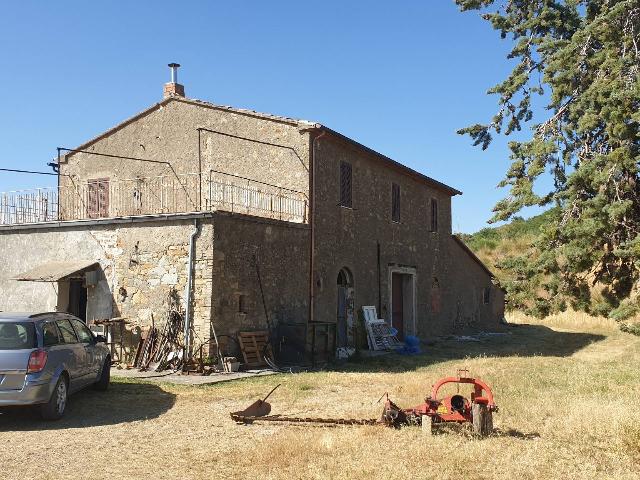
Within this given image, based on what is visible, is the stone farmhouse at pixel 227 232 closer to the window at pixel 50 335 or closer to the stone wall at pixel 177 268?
the stone wall at pixel 177 268

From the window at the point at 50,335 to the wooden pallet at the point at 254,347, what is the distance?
5209 millimetres

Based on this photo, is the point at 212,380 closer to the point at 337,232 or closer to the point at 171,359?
the point at 171,359

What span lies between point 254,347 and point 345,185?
605 cm

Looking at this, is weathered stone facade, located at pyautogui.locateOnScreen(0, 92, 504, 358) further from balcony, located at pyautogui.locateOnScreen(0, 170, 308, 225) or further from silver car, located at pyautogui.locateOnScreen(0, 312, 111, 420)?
silver car, located at pyautogui.locateOnScreen(0, 312, 111, 420)

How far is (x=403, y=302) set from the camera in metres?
21.6

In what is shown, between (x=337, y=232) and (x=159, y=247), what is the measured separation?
533 centimetres

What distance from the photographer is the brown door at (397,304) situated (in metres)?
20.9

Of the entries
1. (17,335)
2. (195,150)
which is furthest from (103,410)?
(195,150)

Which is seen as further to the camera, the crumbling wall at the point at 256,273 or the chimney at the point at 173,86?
the chimney at the point at 173,86

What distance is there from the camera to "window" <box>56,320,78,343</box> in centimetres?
920

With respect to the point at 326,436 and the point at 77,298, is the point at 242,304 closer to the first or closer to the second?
the point at 77,298

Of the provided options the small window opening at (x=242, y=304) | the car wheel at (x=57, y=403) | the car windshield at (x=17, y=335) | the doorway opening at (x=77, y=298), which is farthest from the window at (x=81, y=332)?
the doorway opening at (x=77, y=298)

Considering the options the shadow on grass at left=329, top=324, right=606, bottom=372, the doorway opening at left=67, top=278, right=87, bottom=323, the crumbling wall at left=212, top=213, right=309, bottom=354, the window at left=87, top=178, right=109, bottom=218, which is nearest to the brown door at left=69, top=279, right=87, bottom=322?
the doorway opening at left=67, top=278, right=87, bottom=323

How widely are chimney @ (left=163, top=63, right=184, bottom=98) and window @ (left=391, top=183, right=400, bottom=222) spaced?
7483mm
